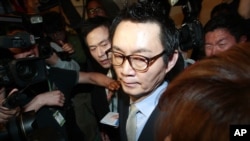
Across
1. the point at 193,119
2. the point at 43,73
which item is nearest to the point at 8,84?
the point at 43,73

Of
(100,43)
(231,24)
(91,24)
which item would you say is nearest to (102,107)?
(100,43)

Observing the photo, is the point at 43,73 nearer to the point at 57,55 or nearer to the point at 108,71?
the point at 108,71

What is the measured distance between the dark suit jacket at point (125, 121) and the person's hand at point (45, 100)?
1.33ft

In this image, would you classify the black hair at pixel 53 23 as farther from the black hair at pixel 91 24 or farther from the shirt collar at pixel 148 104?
the shirt collar at pixel 148 104

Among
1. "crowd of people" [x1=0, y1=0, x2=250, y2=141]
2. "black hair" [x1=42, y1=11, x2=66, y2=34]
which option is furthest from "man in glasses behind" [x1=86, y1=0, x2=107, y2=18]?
"black hair" [x1=42, y1=11, x2=66, y2=34]

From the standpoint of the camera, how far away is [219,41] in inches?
74.8

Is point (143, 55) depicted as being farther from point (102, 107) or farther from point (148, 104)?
point (102, 107)

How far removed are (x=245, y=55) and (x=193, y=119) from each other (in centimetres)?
19

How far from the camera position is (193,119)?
0.50 meters

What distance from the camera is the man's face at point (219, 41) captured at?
189 centimetres

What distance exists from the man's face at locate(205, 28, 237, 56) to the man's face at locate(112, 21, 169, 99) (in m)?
0.89

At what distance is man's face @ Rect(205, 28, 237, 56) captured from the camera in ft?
6.20

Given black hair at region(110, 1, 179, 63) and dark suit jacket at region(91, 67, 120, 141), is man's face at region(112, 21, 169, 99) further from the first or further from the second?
dark suit jacket at region(91, 67, 120, 141)

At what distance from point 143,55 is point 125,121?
0.39 metres
